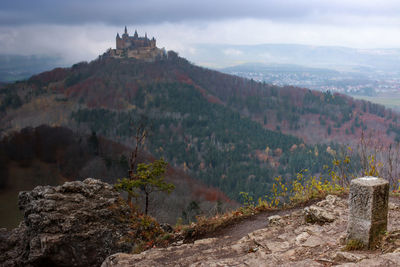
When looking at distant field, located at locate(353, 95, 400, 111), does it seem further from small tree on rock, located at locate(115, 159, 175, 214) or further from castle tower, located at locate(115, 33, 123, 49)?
small tree on rock, located at locate(115, 159, 175, 214)

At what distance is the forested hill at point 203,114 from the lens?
88.4 m

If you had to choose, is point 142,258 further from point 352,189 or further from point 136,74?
point 136,74

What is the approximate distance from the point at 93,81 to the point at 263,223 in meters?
134

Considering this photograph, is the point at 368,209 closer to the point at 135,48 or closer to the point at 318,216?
the point at 318,216

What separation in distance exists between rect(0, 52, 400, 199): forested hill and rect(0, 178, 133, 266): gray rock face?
61.3 metres

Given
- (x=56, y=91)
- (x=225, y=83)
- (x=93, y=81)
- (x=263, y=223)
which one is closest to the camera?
(x=263, y=223)

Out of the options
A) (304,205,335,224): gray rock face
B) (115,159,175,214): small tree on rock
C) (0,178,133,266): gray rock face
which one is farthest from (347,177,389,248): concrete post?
(115,159,175,214): small tree on rock

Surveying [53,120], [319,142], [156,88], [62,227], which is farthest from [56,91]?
[62,227]

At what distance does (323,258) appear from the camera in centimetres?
416

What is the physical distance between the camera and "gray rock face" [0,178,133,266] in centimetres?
707

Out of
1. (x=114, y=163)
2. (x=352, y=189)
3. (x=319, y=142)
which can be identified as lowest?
(x=319, y=142)

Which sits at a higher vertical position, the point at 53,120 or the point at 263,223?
the point at 263,223

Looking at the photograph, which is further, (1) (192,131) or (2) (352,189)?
(1) (192,131)

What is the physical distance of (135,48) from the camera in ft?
497
